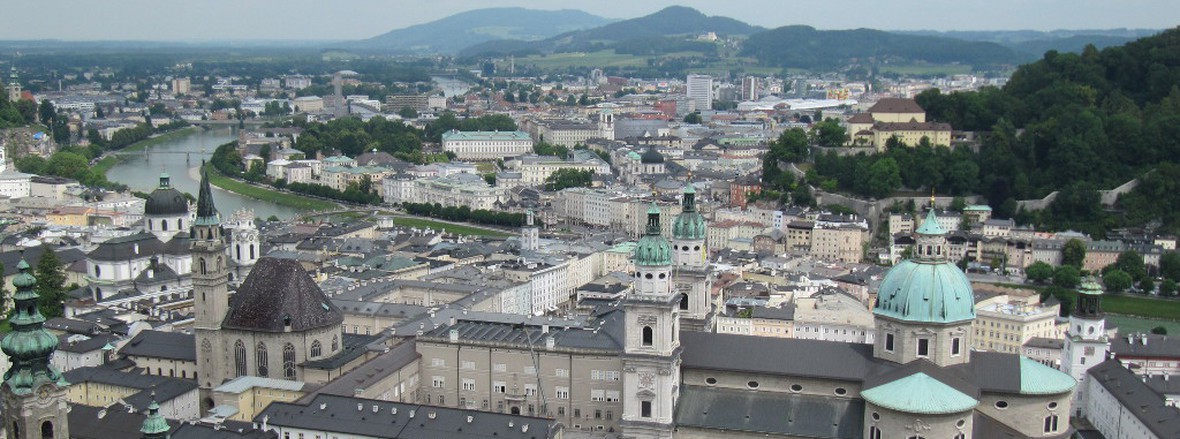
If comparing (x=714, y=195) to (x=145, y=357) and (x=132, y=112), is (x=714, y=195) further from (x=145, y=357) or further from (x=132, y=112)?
(x=132, y=112)

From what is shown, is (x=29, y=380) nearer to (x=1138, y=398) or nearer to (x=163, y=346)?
(x=163, y=346)

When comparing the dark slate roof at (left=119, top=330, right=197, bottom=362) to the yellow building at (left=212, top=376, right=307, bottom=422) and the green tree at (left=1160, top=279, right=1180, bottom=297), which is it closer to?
the yellow building at (left=212, top=376, right=307, bottom=422)

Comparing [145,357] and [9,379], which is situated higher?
[9,379]

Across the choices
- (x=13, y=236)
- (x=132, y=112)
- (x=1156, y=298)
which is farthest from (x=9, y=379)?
(x=132, y=112)

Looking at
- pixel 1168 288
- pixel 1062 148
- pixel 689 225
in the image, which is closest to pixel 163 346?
pixel 689 225

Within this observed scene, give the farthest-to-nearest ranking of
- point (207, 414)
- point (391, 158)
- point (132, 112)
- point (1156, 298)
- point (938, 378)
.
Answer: point (132, 112) < point (391, 158) < point (1156, 298) < point (207, 414) < point (938, 378)

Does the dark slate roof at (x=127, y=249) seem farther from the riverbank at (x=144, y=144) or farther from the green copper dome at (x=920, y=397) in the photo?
the riverbank at (x=144, y=144)

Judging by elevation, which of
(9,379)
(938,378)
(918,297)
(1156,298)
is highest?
(9,379)

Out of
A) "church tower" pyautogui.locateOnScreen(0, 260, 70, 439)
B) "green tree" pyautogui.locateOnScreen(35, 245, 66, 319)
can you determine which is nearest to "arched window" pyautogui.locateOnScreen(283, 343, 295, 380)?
"green tree" pyautogui.locateOnScreen(35, 245, 66, 319)
